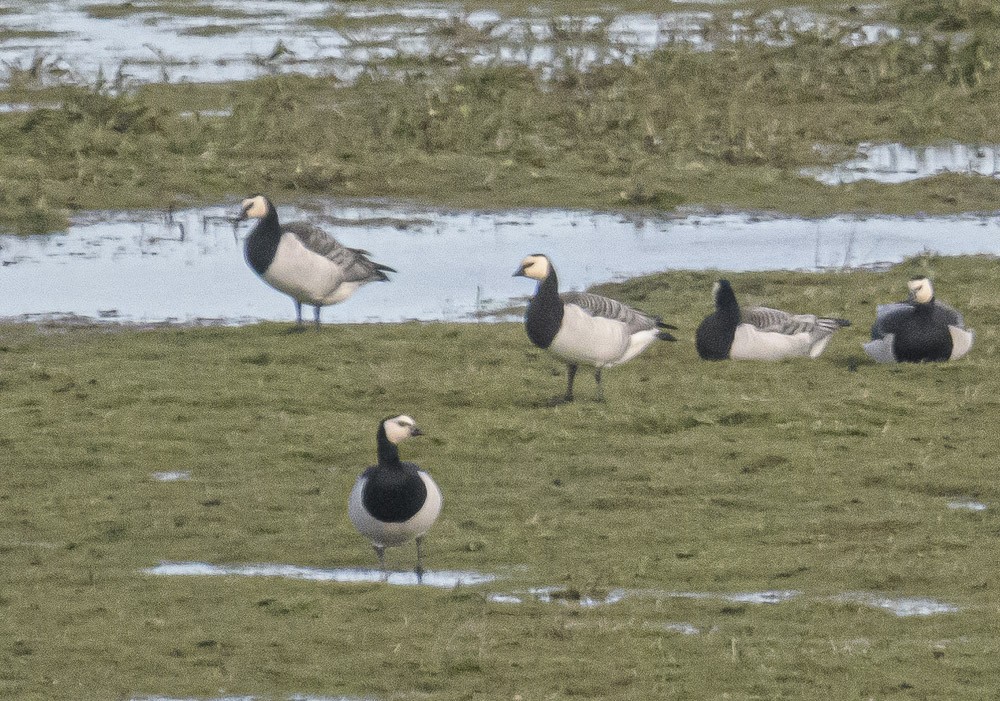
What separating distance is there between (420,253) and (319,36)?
49.6ft

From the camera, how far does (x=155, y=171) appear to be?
2181cm

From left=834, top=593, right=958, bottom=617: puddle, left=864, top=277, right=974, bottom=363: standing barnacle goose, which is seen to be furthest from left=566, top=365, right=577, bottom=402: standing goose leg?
left=834, top=593, right=958, bottom=617: puddle

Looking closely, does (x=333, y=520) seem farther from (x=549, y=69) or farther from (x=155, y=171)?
(x=549, y=69)

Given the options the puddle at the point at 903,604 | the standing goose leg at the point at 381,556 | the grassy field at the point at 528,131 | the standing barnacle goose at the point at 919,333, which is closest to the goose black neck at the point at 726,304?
the standing barnacle goose at the point at 919,333

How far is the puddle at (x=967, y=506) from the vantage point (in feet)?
33.9

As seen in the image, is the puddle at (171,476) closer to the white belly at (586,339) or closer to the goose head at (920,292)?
the white belly at (586,339)

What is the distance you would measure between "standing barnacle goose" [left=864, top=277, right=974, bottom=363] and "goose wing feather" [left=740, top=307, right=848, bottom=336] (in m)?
0.41

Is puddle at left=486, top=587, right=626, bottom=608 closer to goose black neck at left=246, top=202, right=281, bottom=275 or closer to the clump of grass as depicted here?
goose black neck at left=246, top=202, right=281, bottom=275

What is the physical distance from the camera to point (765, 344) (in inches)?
554

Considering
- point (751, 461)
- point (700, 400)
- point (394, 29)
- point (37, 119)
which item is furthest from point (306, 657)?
point (394, 29)

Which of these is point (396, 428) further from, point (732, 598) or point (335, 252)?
point (335, 252)

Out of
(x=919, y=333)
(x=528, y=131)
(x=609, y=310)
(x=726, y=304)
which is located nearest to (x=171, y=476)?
(x=609, y=310)

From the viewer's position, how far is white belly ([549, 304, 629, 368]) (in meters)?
12.9

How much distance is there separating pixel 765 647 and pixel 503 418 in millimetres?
4619
